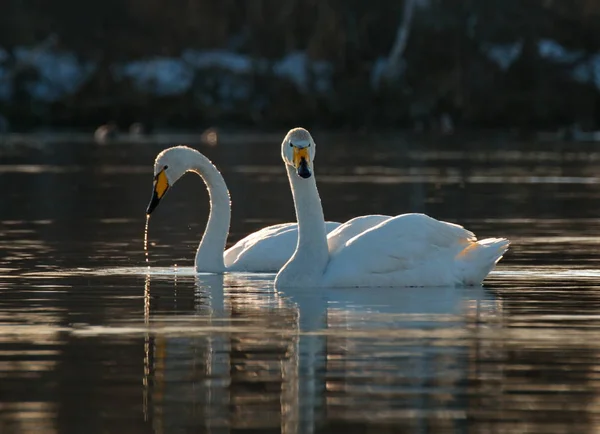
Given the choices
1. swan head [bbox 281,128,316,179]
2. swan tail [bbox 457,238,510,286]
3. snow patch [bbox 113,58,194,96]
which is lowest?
swan tail [bbox 457,238,510,286]

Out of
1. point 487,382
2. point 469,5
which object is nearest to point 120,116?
point 469,5

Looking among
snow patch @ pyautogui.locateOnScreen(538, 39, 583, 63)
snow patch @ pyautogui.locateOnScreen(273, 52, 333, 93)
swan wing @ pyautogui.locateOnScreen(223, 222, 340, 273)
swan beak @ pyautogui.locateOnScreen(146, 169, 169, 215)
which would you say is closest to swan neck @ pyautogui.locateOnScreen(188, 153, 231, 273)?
swan wing @ pyautogui.locateOnScreen(223, 222, 340, 273)

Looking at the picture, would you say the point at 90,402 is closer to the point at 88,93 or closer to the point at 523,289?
the point at 523,289

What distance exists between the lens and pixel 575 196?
30.9 metres

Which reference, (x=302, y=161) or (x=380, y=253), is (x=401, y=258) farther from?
(x=302, y=161)

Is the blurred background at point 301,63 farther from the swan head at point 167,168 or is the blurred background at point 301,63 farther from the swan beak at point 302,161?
the swan beak at point 302,161

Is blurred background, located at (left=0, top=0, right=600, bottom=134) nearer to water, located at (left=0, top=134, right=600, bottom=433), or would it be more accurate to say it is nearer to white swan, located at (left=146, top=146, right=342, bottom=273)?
water, located at (left=0, top=134, right=600, bottom=433)

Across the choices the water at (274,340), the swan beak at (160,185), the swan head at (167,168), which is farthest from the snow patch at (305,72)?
the swan beak at (160,185)

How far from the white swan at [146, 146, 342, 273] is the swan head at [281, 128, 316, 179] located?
2002mm

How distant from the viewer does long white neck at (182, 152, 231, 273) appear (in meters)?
18.2

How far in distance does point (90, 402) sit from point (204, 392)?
630 millimetres

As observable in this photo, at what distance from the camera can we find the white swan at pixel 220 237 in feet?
59.6

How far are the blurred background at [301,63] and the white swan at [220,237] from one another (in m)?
64.9

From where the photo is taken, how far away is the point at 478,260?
53.4ft
